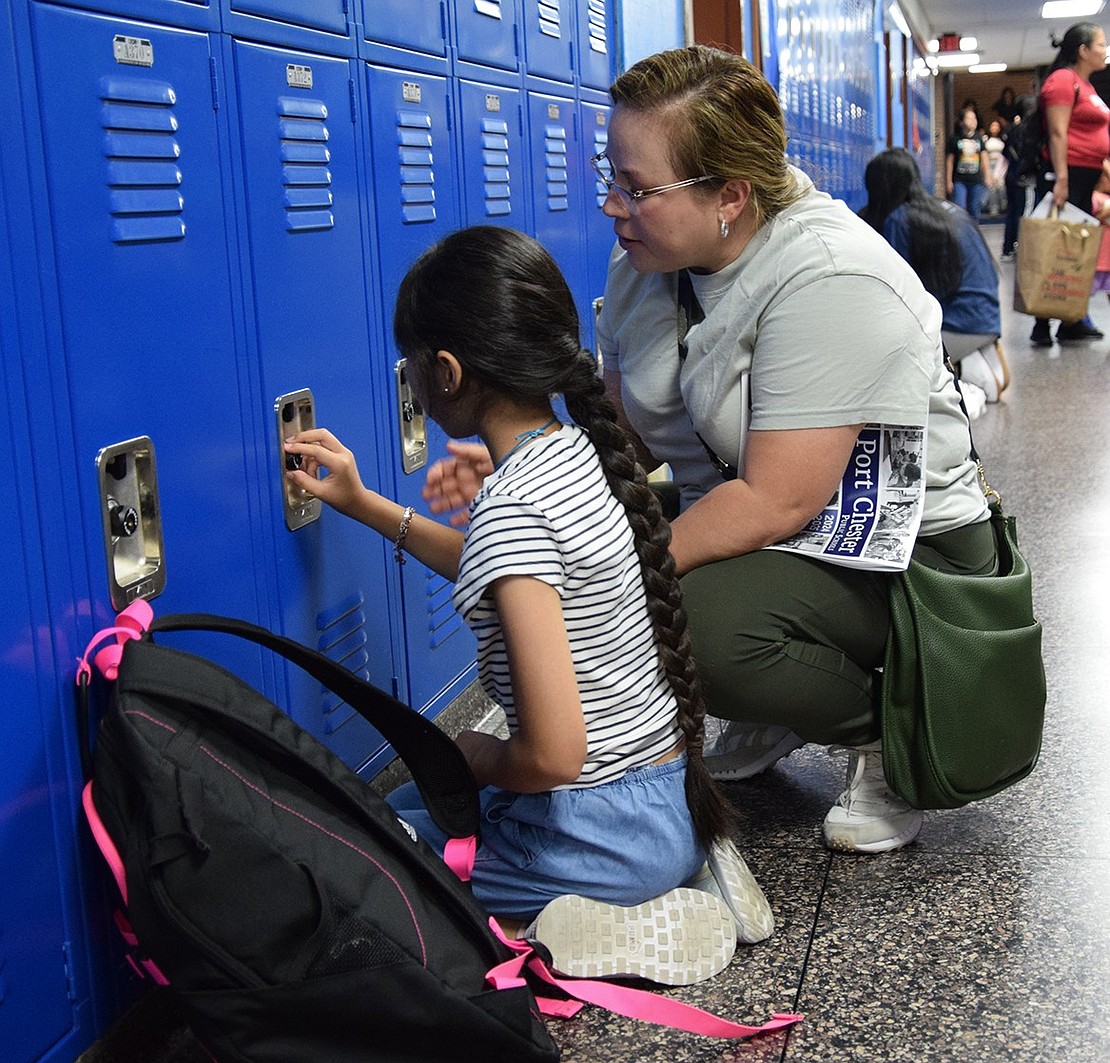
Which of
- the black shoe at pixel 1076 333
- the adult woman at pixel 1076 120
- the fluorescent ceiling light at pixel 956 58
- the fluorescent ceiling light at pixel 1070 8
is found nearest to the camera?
the adult woman at pixel 1076 120

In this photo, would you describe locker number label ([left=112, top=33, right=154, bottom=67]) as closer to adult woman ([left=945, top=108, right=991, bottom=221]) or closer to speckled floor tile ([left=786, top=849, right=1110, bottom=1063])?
speckled floor tile ([left=786, top=849, right=1110, bottom=1063])

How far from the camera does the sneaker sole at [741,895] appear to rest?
73.0 inches

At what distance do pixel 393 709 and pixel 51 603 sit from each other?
1.49ft

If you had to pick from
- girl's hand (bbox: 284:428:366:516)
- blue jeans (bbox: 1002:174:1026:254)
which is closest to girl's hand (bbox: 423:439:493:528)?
girl's hand (bbox: 284:428:366:516)

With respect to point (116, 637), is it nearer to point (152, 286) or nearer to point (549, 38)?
point (152, 286)

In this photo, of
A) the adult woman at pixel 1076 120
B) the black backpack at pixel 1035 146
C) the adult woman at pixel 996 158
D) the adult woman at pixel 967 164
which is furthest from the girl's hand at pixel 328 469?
the adult woman at pixel 996 158

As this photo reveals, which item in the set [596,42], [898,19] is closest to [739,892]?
[596,42]

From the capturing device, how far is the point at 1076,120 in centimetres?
754

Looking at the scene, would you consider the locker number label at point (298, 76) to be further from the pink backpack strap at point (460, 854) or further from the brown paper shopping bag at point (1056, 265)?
the brown paper shopping bag at point (1056, 265)

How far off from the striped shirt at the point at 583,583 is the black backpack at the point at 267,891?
317mm

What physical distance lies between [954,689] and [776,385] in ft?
1.70

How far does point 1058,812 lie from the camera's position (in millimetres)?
2279

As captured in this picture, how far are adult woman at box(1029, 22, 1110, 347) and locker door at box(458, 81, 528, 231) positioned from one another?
5.29 metres

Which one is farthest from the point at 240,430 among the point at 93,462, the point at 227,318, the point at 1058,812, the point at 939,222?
the point at 939,222
